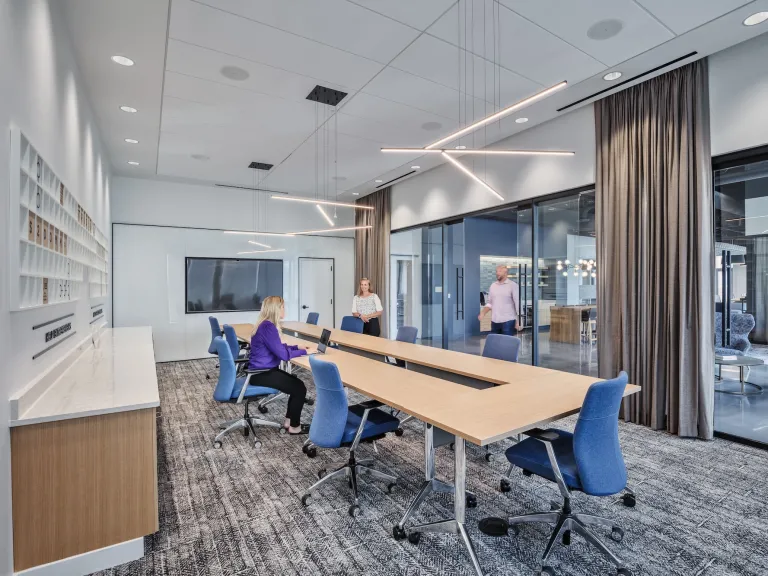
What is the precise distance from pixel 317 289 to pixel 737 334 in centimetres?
732

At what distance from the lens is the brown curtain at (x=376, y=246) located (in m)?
8.44

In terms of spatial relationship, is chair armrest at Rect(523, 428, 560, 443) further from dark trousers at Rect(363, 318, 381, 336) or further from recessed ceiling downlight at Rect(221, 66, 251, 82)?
dark trousers at Rect(363, 318, 381, 336)

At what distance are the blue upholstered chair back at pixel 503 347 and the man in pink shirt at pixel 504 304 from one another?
68.8 inches

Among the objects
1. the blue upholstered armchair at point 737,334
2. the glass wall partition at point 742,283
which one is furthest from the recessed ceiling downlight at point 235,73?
the blue upholstered armchair at point 737,334

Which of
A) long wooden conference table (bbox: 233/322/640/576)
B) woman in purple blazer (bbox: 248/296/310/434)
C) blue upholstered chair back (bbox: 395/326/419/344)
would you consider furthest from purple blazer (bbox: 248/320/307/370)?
blue upholstered chair back (bbox: 395/326/419/344)

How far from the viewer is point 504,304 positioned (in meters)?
5.74

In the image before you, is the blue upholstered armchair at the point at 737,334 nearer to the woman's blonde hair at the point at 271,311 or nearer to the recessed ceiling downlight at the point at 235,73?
the woman's blonde hair at the point at 271,311

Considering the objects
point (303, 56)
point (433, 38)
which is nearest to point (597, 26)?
point (433, 38)

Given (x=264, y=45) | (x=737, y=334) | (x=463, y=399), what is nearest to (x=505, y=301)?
(x=737, y=334)

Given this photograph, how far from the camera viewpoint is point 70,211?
3178 mm

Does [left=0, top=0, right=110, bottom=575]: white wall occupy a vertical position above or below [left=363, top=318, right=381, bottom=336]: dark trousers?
above

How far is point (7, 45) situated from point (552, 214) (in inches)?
209

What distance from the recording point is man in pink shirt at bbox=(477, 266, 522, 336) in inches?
225

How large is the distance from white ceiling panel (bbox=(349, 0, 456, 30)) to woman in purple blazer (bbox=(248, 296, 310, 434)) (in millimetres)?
2539
